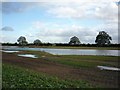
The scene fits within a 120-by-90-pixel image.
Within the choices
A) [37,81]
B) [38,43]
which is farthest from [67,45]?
[37,81]

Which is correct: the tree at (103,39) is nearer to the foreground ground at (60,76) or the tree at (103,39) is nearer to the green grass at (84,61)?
the green grass at (84,61)

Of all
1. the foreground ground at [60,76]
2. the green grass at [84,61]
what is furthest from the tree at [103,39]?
the foreground ground at [60,76]

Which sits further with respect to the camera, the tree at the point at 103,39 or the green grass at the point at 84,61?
the tree at the point at 103,39

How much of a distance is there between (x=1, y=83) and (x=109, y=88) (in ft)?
20.9

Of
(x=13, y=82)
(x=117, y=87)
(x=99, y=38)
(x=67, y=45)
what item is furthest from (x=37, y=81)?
(x=67, y=45)

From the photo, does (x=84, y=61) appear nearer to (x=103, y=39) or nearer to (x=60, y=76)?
(x=60, y=76)

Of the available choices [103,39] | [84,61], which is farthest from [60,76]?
[103,39]

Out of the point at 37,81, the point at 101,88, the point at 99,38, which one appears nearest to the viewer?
the point at 101,88

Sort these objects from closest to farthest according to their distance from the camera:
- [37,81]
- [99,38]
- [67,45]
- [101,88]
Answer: [101,88], [37,81], [99,38], [67,45]

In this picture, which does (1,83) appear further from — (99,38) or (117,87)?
(99,38)

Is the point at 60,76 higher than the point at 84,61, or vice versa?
the point at 84,61

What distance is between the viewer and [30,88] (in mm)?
13477

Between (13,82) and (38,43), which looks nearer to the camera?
(13,82)

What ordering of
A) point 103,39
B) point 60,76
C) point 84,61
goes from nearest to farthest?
point 60,76 → point 84,61 → point 103,39
